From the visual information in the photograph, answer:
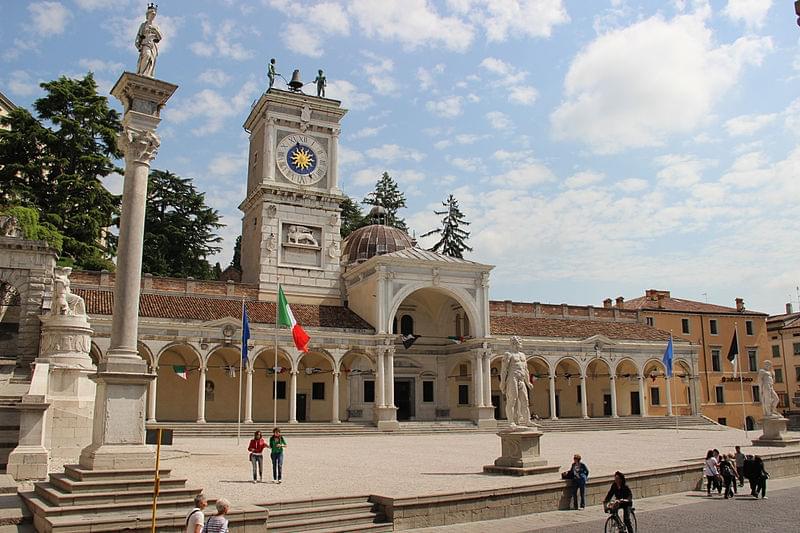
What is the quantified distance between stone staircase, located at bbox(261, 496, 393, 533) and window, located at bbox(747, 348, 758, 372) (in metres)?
49.8

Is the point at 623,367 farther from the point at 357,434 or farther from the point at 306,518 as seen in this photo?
the point at 306,518

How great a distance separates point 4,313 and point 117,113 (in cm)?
2008

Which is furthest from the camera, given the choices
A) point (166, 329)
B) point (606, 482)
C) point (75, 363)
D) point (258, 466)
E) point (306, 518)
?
point (166, 329)

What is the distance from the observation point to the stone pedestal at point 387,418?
36.2 meters

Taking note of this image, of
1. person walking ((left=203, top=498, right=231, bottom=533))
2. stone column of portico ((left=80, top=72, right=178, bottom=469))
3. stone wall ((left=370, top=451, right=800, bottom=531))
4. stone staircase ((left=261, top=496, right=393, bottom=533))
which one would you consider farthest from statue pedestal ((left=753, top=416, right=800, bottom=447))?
person walking ((left=203, top=498, right=231, bottom=533))

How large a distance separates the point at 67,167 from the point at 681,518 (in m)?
37.5

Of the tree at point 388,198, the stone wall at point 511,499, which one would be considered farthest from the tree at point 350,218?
the stone wall at point 511,499

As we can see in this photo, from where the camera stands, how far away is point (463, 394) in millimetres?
43750

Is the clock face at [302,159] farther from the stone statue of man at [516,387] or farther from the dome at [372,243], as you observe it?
the stone statue of man at [516,387]

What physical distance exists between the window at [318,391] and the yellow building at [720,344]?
2581 centimetres

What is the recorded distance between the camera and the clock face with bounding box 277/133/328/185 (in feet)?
144

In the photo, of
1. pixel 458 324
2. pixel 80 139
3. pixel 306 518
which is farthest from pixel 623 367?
pixel 306 518

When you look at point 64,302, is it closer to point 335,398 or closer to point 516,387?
point 516,387

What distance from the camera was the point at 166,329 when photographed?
33406 mm
